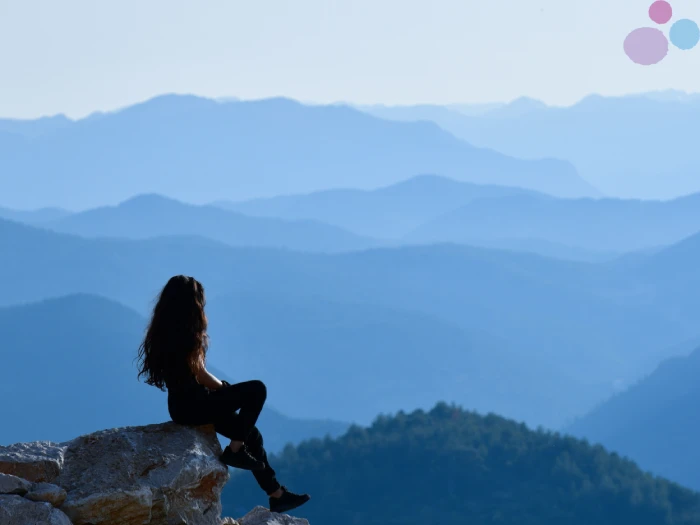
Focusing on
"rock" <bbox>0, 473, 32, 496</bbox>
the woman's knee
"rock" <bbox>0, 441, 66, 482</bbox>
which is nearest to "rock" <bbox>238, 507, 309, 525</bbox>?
the woman's knee

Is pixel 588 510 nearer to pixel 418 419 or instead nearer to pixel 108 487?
pixel 418 419

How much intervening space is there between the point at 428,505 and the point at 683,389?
374ft

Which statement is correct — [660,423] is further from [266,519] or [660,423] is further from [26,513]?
[26,513]

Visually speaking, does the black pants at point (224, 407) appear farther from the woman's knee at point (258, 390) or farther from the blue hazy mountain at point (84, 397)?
the blue hazy mountain at point (84, 397)

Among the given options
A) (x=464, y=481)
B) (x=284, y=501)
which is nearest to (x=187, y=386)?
(x=284, y=501)

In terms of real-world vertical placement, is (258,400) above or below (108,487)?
above

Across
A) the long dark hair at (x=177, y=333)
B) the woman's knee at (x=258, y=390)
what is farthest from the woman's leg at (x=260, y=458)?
the long dark hair at (x=177, y=333)

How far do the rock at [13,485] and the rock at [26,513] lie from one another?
0.28 feet

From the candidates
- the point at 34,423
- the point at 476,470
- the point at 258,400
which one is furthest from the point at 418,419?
the point at 34,423

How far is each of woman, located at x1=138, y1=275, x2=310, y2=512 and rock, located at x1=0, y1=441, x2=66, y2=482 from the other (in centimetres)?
105

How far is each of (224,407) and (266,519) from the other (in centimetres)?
154

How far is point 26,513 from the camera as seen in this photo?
713 cm

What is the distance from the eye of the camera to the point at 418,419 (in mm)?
85375

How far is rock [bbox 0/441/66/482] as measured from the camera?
7.45 m
